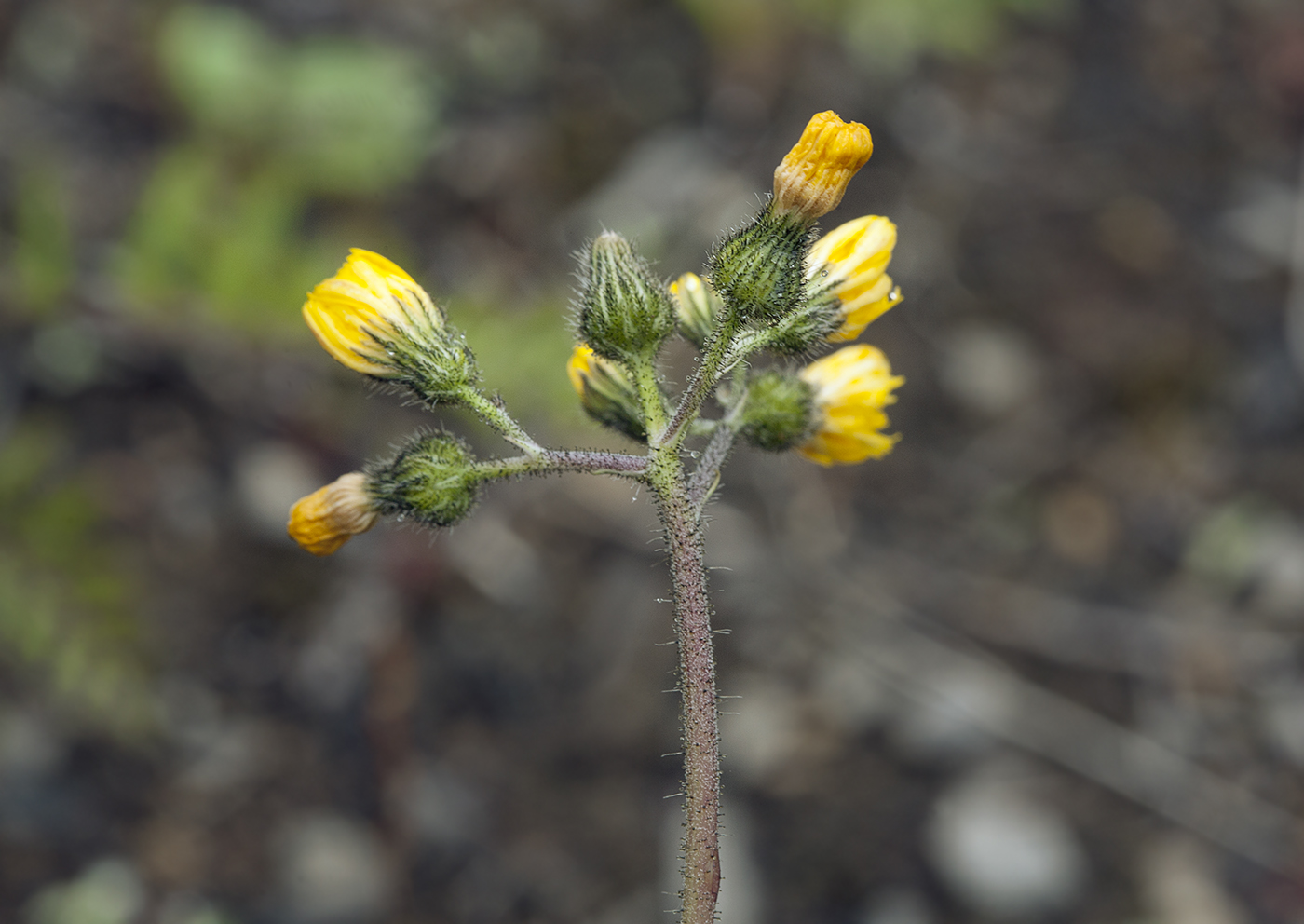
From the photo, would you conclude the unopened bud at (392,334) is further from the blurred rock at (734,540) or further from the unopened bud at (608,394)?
the blurred rock at (734,540)

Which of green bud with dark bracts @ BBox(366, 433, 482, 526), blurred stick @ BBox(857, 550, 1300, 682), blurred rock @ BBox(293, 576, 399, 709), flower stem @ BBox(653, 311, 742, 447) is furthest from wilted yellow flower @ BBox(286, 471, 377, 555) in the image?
blurred stick @ BBox(857, 550, 1300, 682)

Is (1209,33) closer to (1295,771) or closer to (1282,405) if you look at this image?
(1282,405)

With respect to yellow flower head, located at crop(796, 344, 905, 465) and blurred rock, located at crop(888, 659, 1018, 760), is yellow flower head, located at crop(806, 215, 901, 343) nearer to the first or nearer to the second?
yellow flower head, located at crop(796, 344, 905, 465)

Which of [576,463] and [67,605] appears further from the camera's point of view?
[67,605]

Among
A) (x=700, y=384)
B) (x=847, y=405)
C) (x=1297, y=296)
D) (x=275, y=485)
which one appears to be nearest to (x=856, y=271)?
(x=847, y=405)

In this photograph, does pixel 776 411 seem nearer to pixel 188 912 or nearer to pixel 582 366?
pixel 582 366

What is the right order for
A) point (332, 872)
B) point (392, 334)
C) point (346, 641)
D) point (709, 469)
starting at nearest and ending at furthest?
point (709, 469) → point (392, 334) → point (332, 872) → point (346, 641)

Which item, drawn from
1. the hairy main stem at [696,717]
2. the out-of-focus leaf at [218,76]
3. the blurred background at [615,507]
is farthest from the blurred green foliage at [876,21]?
the hairy main stem at [696,717]
